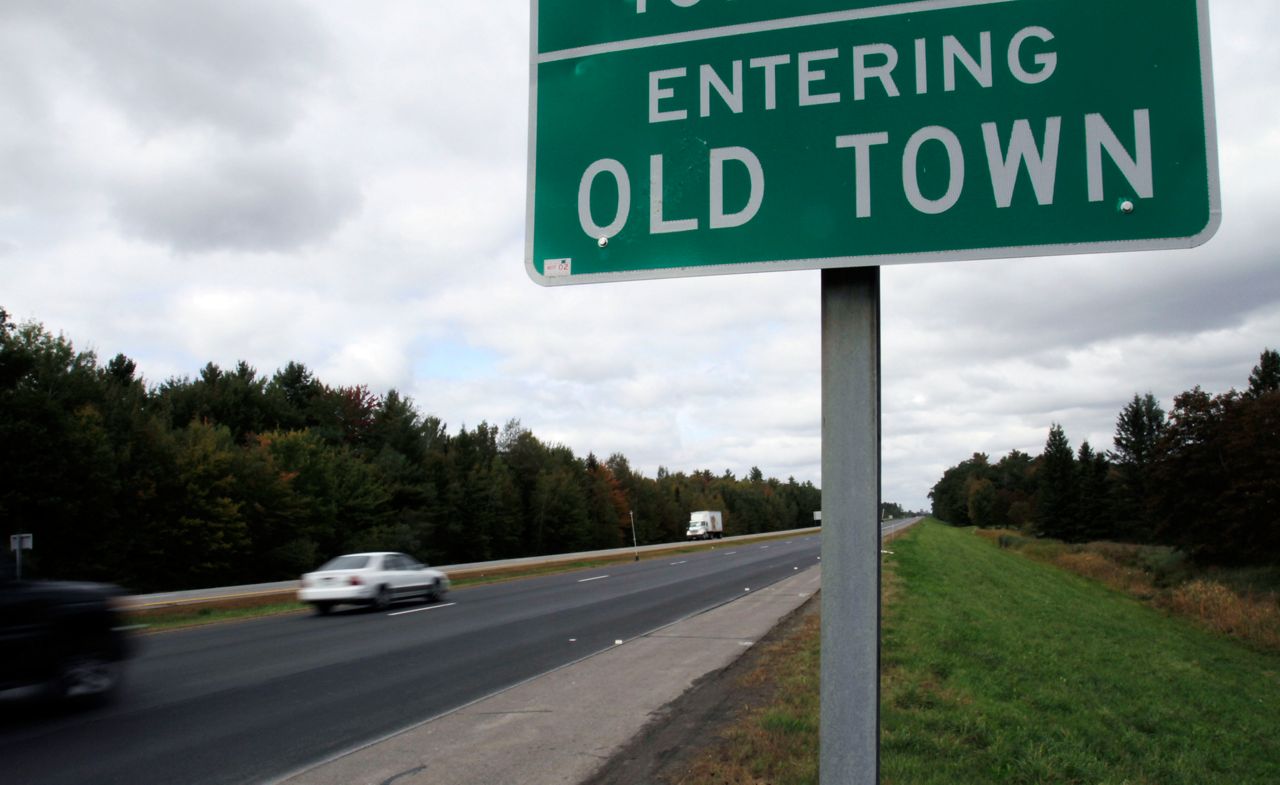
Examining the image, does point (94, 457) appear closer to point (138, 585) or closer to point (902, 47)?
point (138, 585)

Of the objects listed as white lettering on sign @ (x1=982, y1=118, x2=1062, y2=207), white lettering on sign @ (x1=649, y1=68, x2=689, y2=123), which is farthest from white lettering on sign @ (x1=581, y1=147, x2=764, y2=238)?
white lettering on sign @ (x1=982, y1=118, x2=1062, y2=207)

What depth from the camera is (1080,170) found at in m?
2.16

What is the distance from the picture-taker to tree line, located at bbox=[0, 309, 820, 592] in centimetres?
3881

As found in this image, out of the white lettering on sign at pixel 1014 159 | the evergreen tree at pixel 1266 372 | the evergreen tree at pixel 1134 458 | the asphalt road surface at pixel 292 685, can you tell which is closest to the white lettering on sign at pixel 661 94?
the white lettering on sign at pixel 1014 159

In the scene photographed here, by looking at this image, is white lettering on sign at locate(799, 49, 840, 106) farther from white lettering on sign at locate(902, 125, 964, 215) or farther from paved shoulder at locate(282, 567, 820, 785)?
paved shoulder at locate(282, 567, 820, 785)

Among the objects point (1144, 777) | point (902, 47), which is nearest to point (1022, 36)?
point (902, 47)

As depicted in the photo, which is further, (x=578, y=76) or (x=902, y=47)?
(x=578, y=76)

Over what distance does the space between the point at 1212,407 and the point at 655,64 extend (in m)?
56.3

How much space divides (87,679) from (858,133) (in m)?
10.3

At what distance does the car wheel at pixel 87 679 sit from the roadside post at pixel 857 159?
9227 millimetres

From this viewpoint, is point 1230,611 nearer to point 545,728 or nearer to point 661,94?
point 545,728

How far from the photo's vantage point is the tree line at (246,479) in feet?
127

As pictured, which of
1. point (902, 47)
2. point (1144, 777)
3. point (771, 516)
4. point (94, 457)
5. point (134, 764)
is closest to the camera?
point (902, 47)

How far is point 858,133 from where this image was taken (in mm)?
2318
